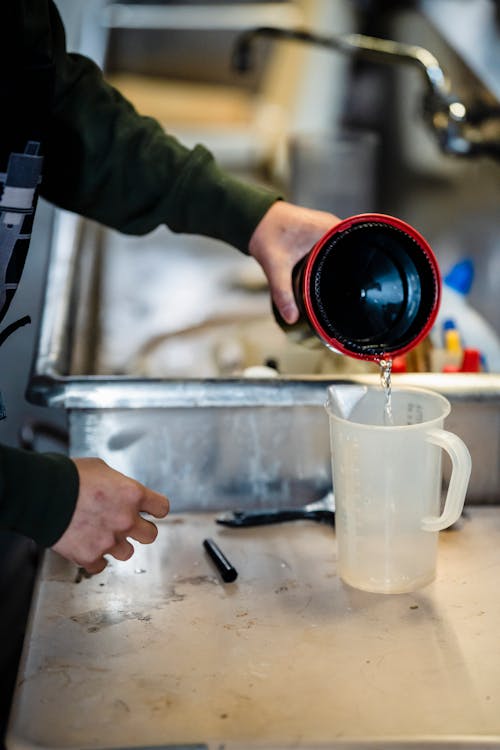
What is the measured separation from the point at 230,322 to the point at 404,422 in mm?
1072

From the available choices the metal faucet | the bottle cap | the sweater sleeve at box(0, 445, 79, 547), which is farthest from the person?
the metal faucet

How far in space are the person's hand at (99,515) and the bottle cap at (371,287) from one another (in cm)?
34

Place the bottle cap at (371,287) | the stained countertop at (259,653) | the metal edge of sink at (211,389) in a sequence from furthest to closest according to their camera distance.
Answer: the metal edge of sink at (211,389) < the bottle cap at (371,287) < the stained countertop at (259,653)

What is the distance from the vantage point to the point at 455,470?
1.16 meters

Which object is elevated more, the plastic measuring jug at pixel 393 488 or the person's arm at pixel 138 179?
the person's arm at pixel 138 179

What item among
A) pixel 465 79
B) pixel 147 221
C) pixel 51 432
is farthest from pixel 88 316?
pixel 465 79

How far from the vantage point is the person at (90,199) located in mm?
1043

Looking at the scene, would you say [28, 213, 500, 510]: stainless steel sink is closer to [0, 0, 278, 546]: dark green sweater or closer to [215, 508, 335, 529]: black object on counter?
[215, 508, 335, 529]: black object on counter

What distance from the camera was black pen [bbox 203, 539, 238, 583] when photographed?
50.4 inches

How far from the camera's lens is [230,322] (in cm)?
233

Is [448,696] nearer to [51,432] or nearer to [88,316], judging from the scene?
[51,432]

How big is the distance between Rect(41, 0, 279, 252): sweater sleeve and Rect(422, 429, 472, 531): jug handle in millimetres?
495

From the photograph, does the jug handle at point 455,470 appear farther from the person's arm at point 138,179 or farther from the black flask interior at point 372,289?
the person's arm at point 138,179

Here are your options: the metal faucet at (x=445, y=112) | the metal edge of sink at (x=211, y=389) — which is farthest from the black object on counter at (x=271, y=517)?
the metal faucet at (x=445, y=112)
